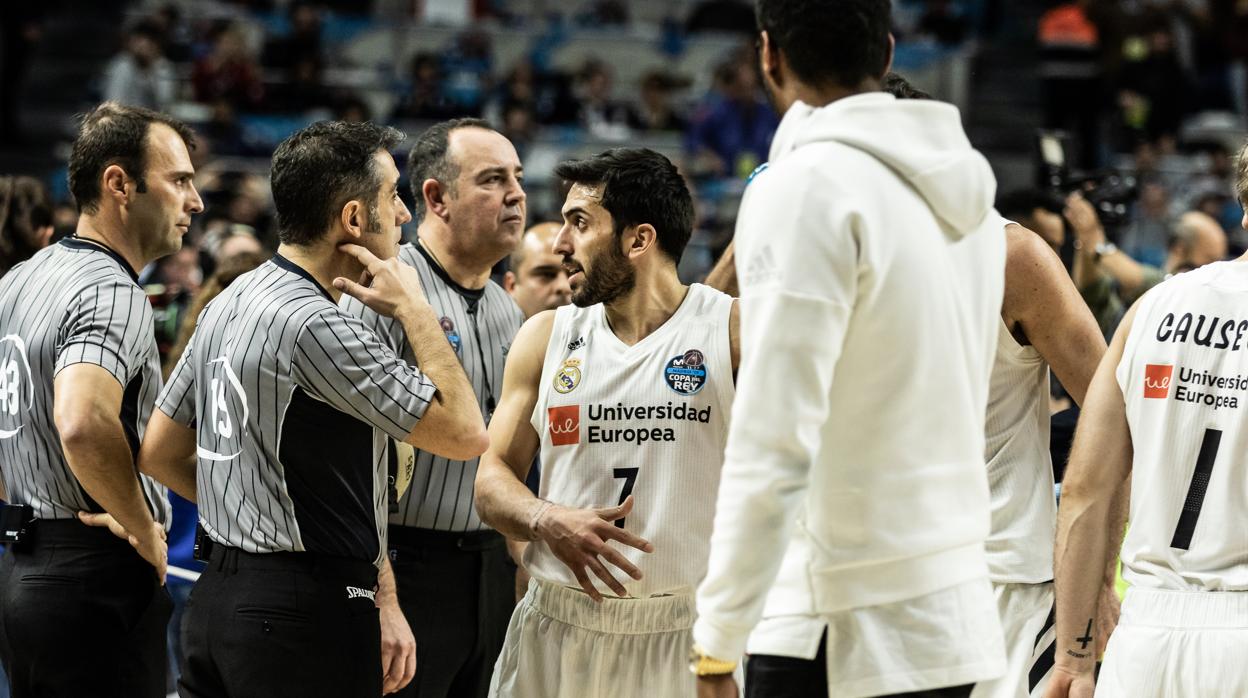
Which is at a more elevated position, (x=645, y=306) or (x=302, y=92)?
(x=302, y=92)

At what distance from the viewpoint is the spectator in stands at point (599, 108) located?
1580 centimetres

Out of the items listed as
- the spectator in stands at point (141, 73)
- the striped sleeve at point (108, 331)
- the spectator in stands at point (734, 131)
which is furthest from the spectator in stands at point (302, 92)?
the striped sleeve at point (108, 331)

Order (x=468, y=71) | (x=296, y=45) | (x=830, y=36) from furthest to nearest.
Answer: (x=468, y=71) < (x=296, y=45) < (x=830, y=36)

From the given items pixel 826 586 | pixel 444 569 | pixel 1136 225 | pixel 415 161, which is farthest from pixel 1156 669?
pixel 1136 225

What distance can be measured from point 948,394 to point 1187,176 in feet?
41.6

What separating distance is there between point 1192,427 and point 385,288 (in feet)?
6.99

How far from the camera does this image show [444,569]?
4684 mm

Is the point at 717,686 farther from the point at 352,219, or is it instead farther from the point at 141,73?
the point at 141,73

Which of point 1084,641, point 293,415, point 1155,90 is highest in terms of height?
point 1155,90

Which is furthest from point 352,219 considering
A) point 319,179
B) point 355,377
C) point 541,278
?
point 541,278

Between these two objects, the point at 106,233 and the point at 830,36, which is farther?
the point at 106,233

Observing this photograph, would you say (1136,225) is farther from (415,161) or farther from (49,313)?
(49,313)

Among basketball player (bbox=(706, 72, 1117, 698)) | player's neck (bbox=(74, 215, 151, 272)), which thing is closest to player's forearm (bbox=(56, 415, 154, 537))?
player's neck (bbox=(74, 215, 151, 272))

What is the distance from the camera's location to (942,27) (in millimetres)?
17250
